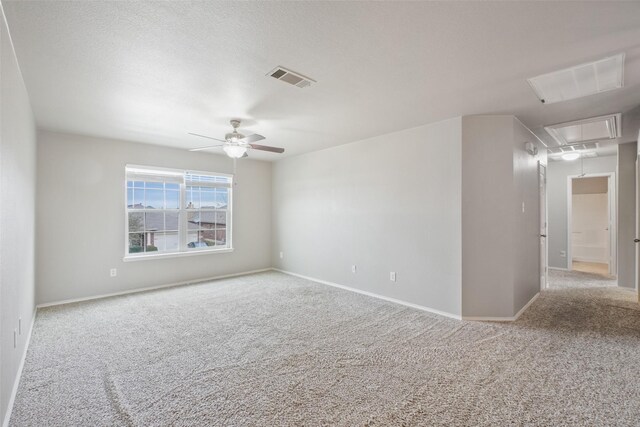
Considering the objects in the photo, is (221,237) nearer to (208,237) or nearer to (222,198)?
(208,237)

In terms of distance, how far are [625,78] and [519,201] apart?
5.25 ft

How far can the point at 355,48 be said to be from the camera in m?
2.19

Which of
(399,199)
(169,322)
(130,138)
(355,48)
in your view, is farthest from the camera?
(130,138)

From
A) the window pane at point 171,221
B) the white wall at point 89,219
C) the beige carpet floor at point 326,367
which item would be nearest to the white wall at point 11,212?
the beige carpet floor at point 326,367

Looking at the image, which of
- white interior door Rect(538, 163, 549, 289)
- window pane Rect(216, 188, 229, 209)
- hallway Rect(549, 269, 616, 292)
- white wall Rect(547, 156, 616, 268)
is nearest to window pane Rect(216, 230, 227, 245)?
window pane Rect(216, 188, 229, 209)

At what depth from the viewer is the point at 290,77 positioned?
2637 millimetres

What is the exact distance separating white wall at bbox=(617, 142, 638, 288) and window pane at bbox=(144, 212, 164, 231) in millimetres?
8393

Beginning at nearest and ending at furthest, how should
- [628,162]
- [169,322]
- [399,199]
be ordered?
[169,322] → [399,199] → [628,162]

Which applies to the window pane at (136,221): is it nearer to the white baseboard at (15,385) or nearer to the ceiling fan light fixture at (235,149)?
the white baseboard at (15,385)

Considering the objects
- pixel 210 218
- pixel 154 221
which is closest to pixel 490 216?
pixel 210 218

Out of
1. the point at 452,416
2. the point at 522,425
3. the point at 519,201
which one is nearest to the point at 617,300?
the point at 519,201

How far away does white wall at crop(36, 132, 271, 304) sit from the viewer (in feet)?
14.0

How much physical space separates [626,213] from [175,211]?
327 inches

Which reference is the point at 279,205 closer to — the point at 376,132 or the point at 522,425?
the point at 376,132
